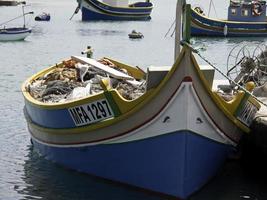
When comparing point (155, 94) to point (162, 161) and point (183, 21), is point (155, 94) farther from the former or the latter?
point (183, 21)

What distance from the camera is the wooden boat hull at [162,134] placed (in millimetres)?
11692

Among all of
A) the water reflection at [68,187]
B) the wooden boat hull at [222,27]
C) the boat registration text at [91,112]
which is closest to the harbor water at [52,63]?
the water reflection at [68,187]

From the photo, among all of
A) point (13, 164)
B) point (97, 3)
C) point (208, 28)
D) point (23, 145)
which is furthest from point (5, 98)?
point (97, 3)

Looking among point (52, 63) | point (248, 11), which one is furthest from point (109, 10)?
→ point (52, 63)

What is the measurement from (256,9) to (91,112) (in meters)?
39.5

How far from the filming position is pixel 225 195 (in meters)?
13.1

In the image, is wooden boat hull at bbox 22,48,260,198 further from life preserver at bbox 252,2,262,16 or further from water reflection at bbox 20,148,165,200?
life preserver at bbox 252,2,262,16

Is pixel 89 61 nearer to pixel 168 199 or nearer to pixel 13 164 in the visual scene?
pixel 13 164

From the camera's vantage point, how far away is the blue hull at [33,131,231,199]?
11.9 m

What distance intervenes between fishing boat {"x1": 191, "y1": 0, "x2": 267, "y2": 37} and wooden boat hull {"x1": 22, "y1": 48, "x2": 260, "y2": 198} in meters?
37.5

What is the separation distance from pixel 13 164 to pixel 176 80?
17.3 feet

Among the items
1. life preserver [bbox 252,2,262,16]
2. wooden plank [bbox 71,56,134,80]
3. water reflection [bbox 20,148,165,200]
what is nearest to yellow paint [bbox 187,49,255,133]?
water reflection [bbox 20,148,165,200]

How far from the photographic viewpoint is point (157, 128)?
11898 mm

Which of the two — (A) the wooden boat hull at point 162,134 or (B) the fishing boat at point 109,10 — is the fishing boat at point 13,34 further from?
(A) the wooden boat hull at point 162,134
